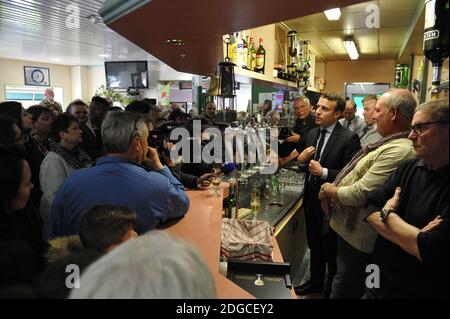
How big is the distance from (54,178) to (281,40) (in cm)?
371

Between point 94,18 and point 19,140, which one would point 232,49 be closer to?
point 19,140

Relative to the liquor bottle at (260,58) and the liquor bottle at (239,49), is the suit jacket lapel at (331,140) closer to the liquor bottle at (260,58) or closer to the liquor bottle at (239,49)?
the liquor bottle at (239,49)

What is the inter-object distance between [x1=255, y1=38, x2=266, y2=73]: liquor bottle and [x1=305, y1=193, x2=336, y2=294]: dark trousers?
1.52m

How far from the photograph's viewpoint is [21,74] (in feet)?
33.1

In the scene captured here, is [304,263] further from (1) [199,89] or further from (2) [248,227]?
(1) [199,89]

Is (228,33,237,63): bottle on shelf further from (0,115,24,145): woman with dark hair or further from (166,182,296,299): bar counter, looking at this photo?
(0,115,24,145): woman with dark hair

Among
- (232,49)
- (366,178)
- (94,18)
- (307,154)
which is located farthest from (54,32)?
(366,178)

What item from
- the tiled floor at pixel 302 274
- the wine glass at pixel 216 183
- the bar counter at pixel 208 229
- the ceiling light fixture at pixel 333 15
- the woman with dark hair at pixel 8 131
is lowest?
the tiled floor at pixel 302 274

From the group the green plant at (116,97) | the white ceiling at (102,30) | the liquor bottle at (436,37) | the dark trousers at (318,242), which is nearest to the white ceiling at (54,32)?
the white ceiling at (102,30)

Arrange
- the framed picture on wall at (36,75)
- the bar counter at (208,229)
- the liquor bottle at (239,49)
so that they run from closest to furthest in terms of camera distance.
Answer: the bar counter at (208,229), the liquor bottle at (239,49), the framed picture on wall at (36,75)

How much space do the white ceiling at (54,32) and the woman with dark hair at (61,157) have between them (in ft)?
6.57

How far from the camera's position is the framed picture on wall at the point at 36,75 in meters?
10.2
